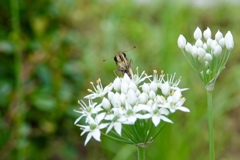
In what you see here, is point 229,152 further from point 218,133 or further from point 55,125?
point 55,125

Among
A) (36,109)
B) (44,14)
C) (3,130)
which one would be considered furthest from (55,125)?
(44,14)

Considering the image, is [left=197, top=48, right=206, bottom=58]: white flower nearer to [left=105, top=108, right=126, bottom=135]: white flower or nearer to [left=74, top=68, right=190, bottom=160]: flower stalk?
[left=74, top=68, right=190, bottom=160]: flower stalk

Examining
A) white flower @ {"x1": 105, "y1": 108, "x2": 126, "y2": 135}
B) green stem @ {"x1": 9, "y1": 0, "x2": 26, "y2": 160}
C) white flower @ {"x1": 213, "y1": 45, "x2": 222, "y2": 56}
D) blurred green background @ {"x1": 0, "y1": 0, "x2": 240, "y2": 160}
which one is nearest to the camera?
white flower @ {"x1": 105, "y1": 108, "x2": 126, "y2": 135}

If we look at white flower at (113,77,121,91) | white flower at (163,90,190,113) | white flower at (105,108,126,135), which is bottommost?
white flower at (105,108,126,135)

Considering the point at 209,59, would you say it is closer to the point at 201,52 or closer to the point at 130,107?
the point at 201,52

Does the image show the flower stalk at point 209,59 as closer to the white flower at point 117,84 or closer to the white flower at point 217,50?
the white flower at point 217,50

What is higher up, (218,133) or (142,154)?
(218,133)

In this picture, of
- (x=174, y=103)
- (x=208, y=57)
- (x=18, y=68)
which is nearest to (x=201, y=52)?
(x=208, y=57)

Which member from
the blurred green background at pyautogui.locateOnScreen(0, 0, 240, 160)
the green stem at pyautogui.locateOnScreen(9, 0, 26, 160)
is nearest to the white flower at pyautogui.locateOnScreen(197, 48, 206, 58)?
the green stem at pyautogui.locateOnScreen(9, 0, 26, 160)
